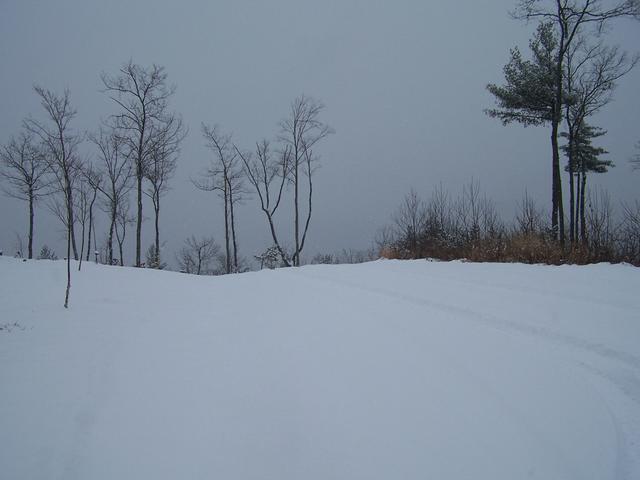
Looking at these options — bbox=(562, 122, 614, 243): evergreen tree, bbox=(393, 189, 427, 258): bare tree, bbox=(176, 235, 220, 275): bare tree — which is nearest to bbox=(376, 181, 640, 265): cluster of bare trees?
bbox=(393, 189, 427, 258): bare tree

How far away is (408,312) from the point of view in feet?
10.3

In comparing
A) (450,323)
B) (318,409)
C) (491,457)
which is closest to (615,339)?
(450,323)

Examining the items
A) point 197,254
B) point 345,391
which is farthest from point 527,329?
point 197,254

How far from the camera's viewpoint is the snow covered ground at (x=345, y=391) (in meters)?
1.26

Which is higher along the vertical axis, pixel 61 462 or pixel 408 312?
pixel 408 312

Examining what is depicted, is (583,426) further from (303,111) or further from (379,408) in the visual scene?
(303,111)

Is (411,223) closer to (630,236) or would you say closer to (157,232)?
(630,236)

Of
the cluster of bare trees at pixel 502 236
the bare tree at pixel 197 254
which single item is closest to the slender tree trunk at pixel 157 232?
the cluster of bare trees at pixel 502 236

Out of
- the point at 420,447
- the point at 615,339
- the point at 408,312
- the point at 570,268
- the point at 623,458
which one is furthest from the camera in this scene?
the point at 570,268

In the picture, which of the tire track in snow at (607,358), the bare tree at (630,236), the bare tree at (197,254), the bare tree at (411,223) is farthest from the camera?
the bare tree at (197,254)

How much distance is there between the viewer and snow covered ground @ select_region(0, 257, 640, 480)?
1.26 meters

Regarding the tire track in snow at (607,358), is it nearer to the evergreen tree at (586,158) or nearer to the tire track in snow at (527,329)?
the tire track in snow at (527,329)

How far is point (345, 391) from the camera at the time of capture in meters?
1.78

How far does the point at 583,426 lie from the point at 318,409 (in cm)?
122
